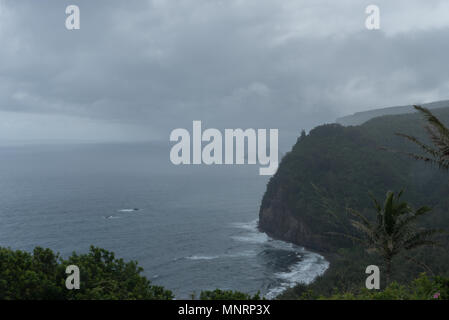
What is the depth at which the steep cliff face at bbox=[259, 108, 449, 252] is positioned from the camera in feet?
237

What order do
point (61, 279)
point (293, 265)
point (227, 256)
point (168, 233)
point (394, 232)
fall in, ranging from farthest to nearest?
point (168, 233) < point (227, 256) < point (293, 265) < point (394, 232) < point (61, 279)

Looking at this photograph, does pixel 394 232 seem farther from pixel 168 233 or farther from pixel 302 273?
pixel 168 233

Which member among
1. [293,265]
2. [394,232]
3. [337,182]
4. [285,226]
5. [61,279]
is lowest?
[293,265]

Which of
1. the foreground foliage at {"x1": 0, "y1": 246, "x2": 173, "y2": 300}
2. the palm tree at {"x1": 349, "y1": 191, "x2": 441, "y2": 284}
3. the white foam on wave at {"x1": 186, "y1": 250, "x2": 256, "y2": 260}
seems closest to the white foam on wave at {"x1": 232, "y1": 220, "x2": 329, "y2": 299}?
the white foam on wave at {"x1": 186, "y1": 250, "x2": 256, "y2": 260}

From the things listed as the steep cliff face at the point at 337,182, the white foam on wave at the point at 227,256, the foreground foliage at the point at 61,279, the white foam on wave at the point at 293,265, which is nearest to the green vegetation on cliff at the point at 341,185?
the steep cliff face at the point at 337,182

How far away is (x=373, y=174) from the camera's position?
7931cm

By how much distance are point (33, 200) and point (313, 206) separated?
266 feet

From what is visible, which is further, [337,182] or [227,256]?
[337,182]

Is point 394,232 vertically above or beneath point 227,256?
above

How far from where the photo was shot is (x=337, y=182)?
80562mm

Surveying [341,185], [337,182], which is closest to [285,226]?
[337,182]

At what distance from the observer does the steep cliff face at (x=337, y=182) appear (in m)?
72.3

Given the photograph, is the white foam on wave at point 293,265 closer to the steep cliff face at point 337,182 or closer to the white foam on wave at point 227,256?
the steep cliff face at point 337,182
